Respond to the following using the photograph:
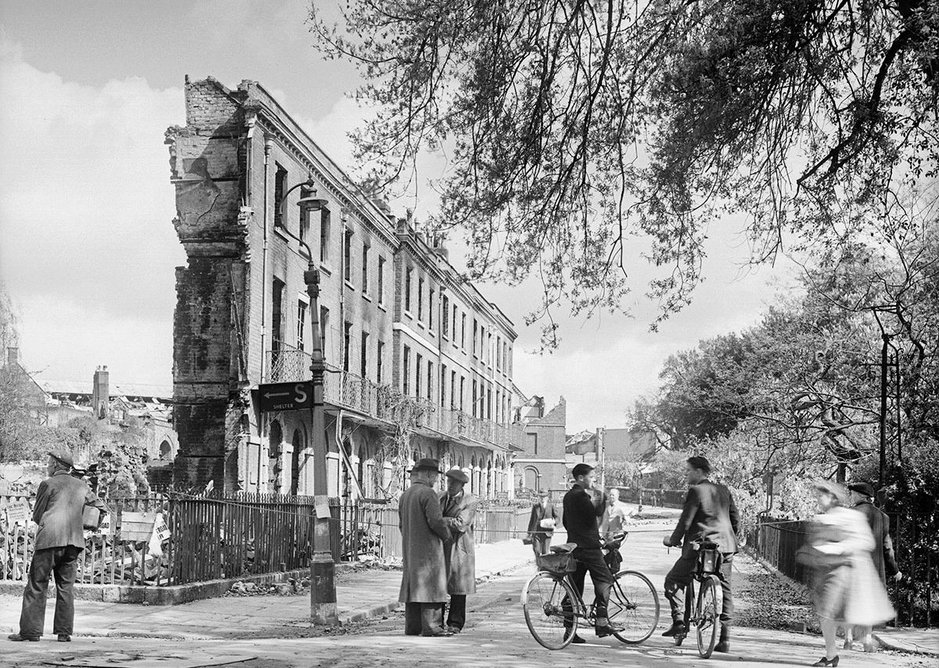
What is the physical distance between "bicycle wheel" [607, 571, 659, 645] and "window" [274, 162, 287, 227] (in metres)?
18.4

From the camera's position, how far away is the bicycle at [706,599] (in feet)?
34.3

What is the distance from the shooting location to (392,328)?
3984cm

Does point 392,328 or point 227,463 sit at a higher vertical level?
point 392,328

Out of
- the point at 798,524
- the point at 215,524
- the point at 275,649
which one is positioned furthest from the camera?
the point at 798,524

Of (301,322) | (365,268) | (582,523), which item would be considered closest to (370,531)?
(301,322)

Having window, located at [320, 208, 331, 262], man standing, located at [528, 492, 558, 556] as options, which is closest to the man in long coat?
man standing, located at [528, 492, 558, 556]

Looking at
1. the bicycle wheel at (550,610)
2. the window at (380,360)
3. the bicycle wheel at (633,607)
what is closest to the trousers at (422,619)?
the bicycle wheel at (550,610)

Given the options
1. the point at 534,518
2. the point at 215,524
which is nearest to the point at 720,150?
the point at 215,524

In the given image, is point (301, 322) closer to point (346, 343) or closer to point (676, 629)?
point (346, 343)

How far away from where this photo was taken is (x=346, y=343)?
3434cm

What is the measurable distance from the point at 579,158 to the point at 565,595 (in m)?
4.59

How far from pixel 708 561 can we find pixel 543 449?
82.1 metres

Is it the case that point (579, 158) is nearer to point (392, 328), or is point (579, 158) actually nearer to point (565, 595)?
point (565, 595)

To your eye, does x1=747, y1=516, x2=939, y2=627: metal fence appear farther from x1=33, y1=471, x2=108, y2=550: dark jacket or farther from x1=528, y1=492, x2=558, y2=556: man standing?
x1=33, y1=471, x2=108, y2=550: dark jacket
